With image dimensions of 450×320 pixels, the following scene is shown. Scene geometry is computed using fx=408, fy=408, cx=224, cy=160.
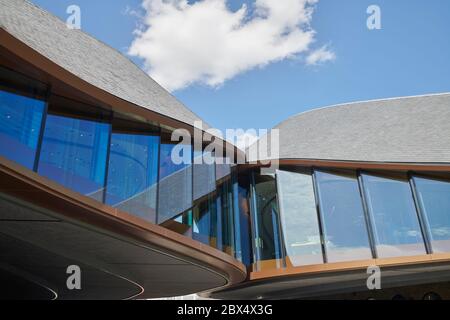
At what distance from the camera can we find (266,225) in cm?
1250

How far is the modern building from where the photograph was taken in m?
5.86

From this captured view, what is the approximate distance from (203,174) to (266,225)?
11.5 feet

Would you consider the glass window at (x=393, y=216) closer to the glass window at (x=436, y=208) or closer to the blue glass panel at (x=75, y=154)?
the glass window at (x=436, y=208)

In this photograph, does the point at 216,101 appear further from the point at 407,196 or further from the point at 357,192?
the point at 407,196

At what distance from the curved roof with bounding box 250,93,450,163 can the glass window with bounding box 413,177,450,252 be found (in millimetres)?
735

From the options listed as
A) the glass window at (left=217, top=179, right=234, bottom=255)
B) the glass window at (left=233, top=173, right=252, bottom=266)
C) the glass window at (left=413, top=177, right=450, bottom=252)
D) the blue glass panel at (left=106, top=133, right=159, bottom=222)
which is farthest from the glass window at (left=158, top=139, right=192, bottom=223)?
the glass window at (left=413, top=177, right=450, bottom=252)

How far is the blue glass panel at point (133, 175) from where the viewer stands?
6.83 m

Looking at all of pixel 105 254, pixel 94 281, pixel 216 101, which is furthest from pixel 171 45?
pixel 94 281

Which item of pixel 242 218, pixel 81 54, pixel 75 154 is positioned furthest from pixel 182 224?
pixel 81 54

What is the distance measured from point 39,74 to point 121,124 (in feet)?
6.17

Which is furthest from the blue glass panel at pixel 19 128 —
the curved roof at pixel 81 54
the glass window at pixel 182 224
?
the glass window at pixel 182 224

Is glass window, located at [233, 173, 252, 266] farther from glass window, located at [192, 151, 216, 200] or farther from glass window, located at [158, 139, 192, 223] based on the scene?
glass window, located at [158, 139, 192, 223]

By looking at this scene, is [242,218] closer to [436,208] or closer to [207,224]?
[207,224]

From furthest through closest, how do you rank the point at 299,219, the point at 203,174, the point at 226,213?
the point at 299,219, the point at 226,213, the point at 203,174
